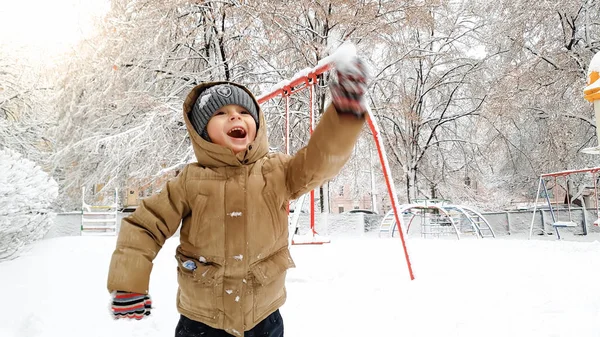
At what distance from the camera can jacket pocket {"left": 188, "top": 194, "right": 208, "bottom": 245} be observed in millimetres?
1557

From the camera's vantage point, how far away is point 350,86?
123 cm

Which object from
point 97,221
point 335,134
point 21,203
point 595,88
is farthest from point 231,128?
point 97,221

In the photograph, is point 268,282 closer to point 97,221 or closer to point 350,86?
point 350,86

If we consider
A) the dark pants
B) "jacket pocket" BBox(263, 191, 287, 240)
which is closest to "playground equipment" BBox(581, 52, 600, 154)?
"jacket pocket" BBox(263, 191, 287, 240)

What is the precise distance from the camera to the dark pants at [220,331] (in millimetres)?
1520

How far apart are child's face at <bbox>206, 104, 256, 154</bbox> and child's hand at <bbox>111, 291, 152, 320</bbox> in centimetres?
67

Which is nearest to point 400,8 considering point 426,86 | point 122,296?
point 426,86

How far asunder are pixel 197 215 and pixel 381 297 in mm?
1749

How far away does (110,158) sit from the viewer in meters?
A: 10.8

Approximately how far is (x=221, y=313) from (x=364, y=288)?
1839 mm

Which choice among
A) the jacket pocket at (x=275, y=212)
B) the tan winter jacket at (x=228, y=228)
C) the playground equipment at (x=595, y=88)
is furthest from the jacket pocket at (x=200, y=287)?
the playground equipment at (x=595, y=88)

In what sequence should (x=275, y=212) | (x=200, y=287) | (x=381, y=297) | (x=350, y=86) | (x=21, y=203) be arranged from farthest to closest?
(x=21, y=203), (x=381, y=297), (x=275, y=212), (x=200, y=287), (x=350, y=86)

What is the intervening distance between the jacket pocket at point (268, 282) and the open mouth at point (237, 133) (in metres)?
0.52

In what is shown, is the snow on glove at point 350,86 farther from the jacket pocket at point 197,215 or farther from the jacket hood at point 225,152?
the jacket pocket at point 197,215
